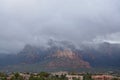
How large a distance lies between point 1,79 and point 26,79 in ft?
50.9

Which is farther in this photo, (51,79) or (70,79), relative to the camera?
(70,79)

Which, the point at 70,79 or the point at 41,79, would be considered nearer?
the point at 41,79

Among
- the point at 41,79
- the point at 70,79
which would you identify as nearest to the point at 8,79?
the point at 41,79

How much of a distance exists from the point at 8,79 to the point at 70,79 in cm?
3413

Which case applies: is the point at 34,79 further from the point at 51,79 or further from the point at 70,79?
the point at 70,79

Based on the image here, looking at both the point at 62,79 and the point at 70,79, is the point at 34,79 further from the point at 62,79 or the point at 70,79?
the point at 70,79

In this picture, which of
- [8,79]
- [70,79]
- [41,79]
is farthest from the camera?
[70,79]

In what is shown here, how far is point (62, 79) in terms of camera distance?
173 metres

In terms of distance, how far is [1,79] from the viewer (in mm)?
169625

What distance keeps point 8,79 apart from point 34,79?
17.4m

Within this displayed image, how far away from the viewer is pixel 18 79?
168 m

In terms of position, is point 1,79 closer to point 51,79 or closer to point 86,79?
point 51,79

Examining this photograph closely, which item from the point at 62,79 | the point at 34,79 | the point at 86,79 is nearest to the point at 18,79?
the point at 34,79

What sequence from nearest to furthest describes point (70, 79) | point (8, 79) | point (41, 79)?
point (41, 79) → point (8, 79) → point (70, 79)
